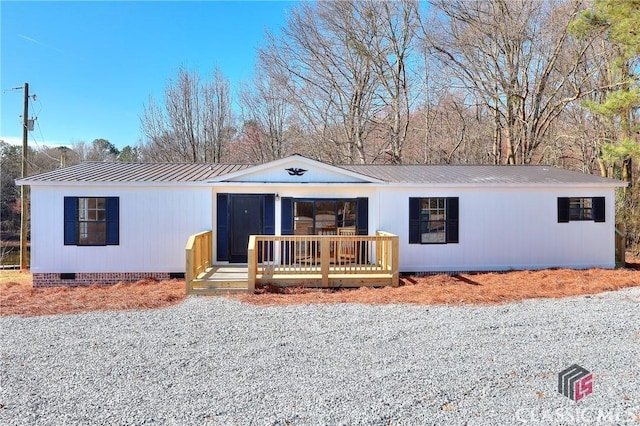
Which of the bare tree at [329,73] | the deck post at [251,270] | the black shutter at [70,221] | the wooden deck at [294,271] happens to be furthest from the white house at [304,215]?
the bare tree at [329,73]

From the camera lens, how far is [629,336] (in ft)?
16.0

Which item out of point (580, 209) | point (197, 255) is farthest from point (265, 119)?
point (580, 209)

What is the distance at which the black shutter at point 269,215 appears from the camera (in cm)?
970

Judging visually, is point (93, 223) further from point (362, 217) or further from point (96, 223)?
point (362, 217)

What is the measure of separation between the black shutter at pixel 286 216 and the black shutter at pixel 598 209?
797cm

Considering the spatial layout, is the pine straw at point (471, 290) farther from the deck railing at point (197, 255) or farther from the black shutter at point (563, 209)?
the black shutter at point (563, 209)

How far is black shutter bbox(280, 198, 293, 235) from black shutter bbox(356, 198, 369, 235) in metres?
1.72

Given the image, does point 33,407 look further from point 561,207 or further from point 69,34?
point 69,34

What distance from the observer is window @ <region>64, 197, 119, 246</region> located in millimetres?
8867

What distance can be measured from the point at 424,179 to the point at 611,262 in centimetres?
560

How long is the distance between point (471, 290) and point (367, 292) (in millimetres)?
2117

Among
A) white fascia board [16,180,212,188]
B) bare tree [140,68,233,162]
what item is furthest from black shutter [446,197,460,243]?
bare tree [140,68,233,162]

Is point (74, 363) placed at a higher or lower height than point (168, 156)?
lower

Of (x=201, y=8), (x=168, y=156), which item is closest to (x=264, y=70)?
(x=168, y=156)
